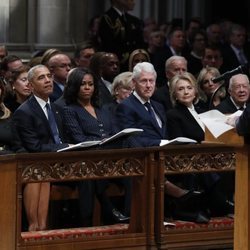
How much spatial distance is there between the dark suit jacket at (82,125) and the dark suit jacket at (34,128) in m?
0.08

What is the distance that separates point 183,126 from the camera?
11.0m

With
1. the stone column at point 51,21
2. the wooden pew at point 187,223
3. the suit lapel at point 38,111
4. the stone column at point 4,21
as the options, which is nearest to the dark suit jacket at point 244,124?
the wooden pew at point 187,223

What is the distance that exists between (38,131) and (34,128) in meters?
0.05

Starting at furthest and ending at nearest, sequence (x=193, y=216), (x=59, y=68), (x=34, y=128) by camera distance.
Result: (x=59, y=68) < (x=193, y=216) < (x=34, y=128)

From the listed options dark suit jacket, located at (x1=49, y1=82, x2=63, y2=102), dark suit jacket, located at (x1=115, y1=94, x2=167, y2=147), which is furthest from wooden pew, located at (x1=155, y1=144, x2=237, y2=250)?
dark suit jacket, located at (x1=49, y1=82, x2=63, y2=102)

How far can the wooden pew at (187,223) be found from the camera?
9898 millimetres

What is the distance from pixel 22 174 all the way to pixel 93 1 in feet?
40.2

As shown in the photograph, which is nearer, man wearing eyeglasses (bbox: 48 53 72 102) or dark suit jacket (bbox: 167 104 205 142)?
dark suit jacket (bbox: 167 104 205 142)

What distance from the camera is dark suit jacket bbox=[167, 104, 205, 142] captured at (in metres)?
10.9

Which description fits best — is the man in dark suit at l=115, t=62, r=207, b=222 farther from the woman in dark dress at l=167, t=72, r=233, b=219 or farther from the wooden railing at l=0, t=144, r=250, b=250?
the wooden railing at l=0, t=144, r=250, b=250

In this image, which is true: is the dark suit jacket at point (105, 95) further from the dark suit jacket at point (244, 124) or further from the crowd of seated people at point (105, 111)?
the dark suit jacket at point (244, 124)

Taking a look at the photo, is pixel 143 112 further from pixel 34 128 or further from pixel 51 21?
pixel 51 21

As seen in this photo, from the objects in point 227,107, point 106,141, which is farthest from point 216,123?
point 227,107

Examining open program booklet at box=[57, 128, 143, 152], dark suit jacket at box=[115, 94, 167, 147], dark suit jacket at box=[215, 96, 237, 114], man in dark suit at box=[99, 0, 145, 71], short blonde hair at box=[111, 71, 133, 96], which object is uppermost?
man in dark suit at box=[99, 0, 145, 71]
